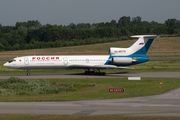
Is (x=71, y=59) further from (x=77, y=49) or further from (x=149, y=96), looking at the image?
(x=77, y=49)

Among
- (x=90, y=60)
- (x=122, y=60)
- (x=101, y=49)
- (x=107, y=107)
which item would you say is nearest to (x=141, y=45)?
(x=122, y=60)

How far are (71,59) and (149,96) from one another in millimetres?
22569

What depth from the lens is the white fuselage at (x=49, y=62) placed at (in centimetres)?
4409

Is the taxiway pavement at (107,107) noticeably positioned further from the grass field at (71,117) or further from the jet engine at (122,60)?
the jet engine at (122,60)

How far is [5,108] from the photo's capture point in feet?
65.3

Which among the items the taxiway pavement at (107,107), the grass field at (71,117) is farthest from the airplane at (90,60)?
the grass field at (71,117)

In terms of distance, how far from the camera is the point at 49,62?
4416cm

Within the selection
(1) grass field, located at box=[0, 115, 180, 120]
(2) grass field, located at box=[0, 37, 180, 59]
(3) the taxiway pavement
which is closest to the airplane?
(3) the taxiway pavement

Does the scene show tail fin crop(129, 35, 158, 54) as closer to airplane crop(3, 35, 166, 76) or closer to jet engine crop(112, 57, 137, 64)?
airplane crop(3, 35, 166, 76)

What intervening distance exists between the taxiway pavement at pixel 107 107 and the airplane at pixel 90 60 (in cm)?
2107

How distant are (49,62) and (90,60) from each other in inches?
280

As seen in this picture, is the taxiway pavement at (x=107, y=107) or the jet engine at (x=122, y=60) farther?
the jet engine at (x=122, y=60)

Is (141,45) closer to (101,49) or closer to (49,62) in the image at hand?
(49,62)

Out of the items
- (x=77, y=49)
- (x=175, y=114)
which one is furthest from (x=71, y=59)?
(x=77, y=49)
